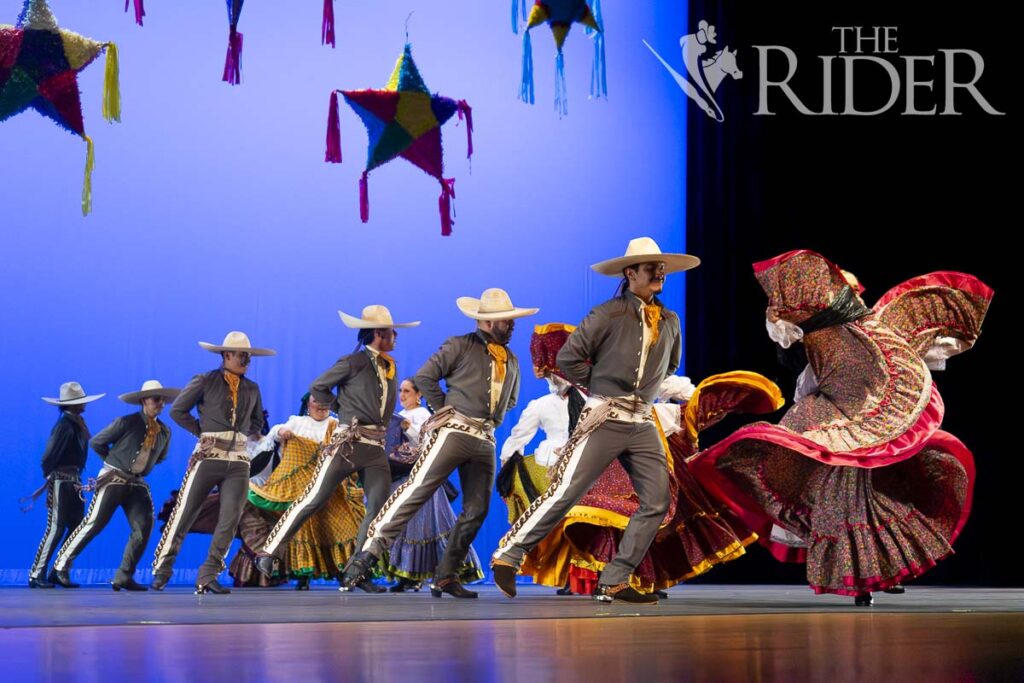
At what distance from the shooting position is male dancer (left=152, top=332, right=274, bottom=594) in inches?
301

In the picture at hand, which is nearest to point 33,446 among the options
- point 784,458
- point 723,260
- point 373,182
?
point 373,182

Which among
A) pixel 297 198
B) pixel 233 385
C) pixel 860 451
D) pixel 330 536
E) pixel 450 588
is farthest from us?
pixel 297 198

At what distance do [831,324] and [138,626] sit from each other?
130 inches

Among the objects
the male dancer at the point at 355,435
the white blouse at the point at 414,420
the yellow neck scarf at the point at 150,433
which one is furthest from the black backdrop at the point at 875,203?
the yellow neck scarf at the point at 150,433

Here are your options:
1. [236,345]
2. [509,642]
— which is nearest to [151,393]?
[236,345]

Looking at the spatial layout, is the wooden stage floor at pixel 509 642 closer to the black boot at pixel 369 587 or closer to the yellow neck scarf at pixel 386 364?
the yellow neck scarf at pixel 386 364

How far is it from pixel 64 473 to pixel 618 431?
553cm

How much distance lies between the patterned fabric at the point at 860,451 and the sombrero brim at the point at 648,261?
0.37 metres

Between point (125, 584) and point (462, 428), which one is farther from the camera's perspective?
point (125, 584)

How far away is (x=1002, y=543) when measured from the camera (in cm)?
1001

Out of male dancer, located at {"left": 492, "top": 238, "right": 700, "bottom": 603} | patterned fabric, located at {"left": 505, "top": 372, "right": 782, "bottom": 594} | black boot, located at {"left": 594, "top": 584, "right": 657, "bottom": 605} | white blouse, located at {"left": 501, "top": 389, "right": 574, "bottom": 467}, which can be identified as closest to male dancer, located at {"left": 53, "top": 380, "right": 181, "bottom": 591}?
white blouse, located at {"left": 501, "top": 389, "right": 574, "bottom": 467}

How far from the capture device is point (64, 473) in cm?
989

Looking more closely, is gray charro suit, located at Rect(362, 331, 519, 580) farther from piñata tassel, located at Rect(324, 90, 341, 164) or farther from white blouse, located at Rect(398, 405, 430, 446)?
piñata tassel, located at Rect(324, 90, 341, 164)

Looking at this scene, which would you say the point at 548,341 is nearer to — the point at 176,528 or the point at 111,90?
the point at 176,528
